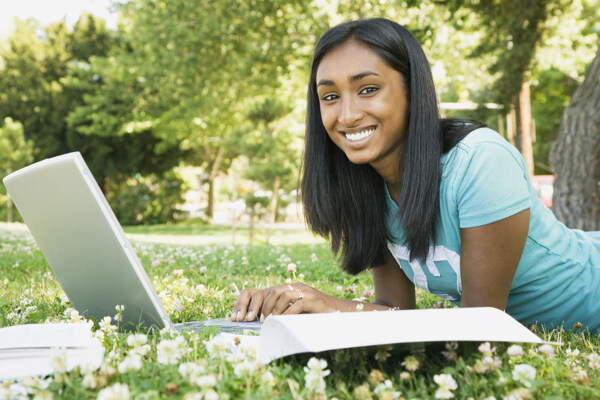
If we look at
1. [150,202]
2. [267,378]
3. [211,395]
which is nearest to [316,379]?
[267,378]

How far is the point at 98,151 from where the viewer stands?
98.3 feet

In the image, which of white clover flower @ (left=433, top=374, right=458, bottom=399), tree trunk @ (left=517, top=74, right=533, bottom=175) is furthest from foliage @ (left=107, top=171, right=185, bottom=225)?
white clover flower @ (left=433, top=374, right=458, bottom=399)

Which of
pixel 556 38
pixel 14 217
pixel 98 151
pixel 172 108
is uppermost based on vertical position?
pixel 556 38

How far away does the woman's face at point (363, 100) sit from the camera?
98.9 inches

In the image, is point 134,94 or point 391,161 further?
point 134,94

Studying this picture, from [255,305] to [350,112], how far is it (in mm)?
916

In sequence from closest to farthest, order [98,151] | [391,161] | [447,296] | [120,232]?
[120,232]
[391,161]
[447,296]
[98,151]

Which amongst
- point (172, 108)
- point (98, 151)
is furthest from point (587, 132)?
point (98, 151)

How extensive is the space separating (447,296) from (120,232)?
1.74 meters

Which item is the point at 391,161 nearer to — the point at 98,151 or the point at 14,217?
the point at 14,217

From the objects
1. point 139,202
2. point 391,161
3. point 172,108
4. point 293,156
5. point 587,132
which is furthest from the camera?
point 139,202

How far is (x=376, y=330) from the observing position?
1.65 metres

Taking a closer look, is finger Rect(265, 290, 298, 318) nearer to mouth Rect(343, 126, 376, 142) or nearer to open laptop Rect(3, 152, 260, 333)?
open laptop Rect(3, 152, 260, 333)

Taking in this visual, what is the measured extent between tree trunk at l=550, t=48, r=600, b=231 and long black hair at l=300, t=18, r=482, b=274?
4.78 meters
